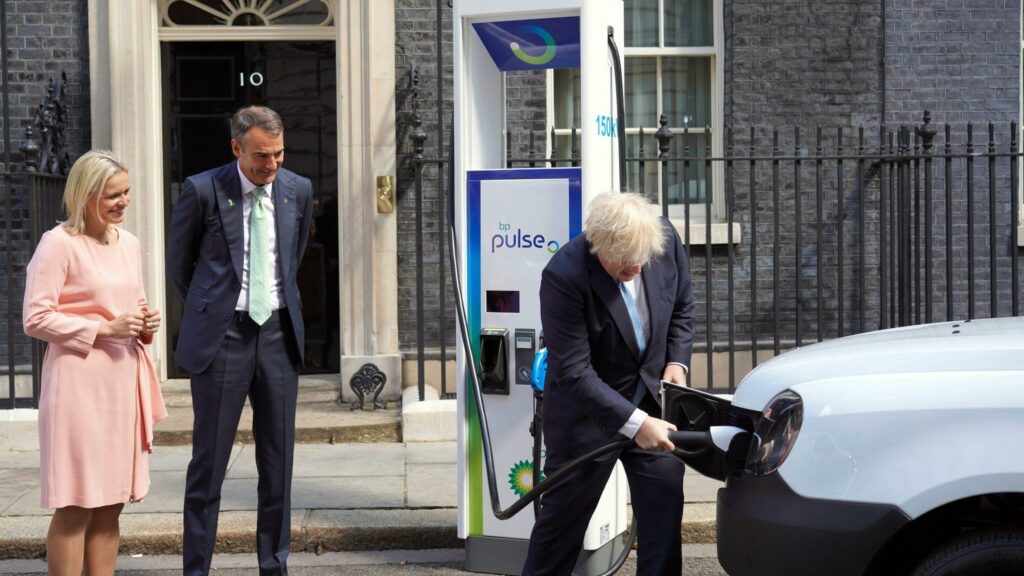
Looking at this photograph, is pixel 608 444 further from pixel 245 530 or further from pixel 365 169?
pixel 365 169

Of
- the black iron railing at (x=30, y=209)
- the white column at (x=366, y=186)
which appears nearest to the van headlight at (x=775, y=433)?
the white column at (x=366, y=186)

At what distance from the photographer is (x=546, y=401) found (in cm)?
436

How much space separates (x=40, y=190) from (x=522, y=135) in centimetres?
342

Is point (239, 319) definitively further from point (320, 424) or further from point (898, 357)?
point (320, 424)

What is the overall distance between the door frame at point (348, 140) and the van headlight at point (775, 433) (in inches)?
219

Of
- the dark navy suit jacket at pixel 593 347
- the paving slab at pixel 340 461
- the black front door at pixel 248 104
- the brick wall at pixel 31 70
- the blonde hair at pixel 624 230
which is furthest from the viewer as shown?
the black front door at pixel 248 104

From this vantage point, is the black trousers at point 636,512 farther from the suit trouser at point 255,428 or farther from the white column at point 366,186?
the white column at point 366,186

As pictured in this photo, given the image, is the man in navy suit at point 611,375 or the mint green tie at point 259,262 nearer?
the man in navy suit at point 611,375

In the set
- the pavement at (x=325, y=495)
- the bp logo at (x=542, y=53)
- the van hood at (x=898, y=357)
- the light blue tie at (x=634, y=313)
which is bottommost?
the pavement at (x=325, y=495)

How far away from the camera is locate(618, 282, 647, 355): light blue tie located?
418 cm

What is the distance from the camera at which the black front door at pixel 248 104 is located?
9.42 meters

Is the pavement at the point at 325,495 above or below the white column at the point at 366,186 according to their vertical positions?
below

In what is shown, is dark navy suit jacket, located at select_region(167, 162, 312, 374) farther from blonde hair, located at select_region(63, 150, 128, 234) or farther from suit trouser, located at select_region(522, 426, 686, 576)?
suit trouser, located at select_region(522, 426, 686, 576)

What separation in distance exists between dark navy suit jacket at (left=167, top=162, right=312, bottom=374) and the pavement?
153 cm
